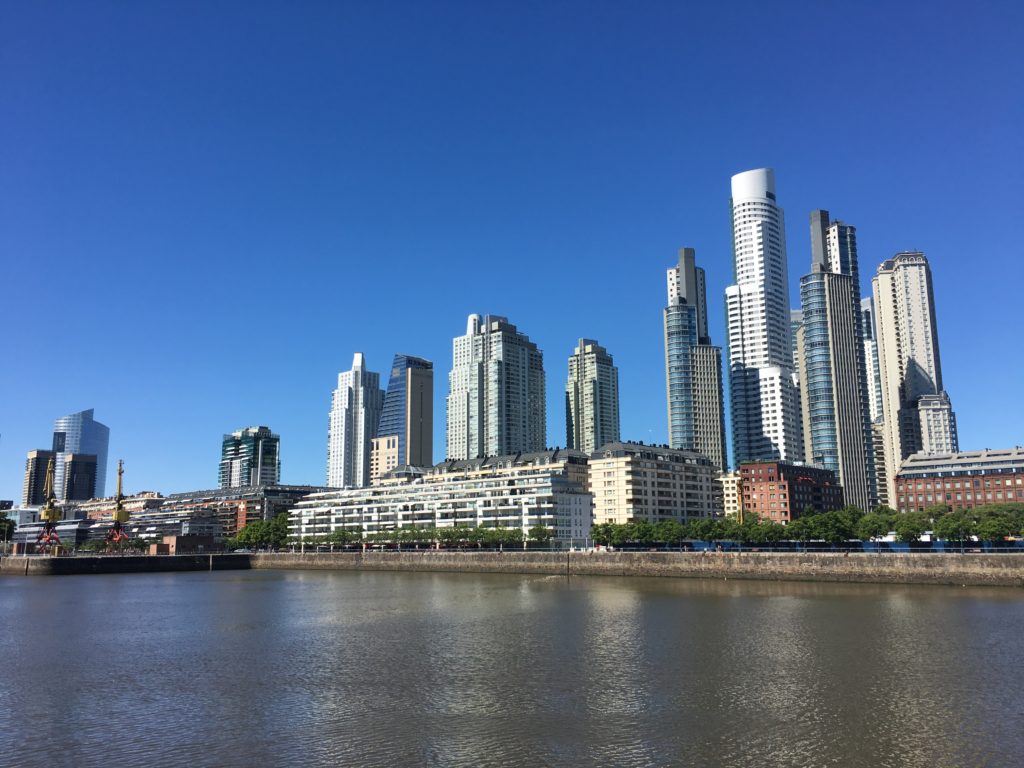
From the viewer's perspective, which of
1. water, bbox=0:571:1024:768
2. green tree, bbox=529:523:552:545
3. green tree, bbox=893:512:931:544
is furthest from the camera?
green tree, bbox=529:523:552:545

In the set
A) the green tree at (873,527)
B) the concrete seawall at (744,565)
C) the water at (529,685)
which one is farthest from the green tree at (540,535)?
the water at (529,685)

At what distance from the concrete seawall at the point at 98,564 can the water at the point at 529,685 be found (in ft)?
333

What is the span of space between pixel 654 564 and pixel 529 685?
89122mm

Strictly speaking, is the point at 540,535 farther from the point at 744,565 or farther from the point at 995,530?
the point at 995,530

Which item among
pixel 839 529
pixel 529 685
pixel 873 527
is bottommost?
pixel 529 685

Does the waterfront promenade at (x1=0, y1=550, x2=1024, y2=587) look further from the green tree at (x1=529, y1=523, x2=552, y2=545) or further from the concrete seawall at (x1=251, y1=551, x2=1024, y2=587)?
the green tree at (x1=529, y1=523, x2=552, y2=545)

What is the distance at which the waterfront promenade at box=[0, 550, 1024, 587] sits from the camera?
101m

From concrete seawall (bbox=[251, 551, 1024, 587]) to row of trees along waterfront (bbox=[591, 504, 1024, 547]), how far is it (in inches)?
1143

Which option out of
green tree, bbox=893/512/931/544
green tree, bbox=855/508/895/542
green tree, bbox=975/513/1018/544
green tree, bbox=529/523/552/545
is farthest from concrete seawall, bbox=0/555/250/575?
green tree, bbox=975/513/1018/544

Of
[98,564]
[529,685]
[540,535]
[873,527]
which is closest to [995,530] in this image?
[873,527]

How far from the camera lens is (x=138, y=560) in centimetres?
18825

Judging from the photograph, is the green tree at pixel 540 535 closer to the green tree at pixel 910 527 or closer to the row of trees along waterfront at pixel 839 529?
the row of trees along waterfront at pixel 839 529

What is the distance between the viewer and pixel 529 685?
46375mm

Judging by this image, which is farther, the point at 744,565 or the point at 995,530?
the point at 995,530
